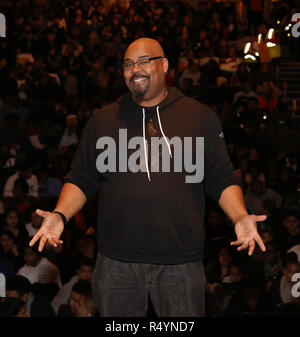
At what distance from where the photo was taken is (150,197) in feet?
9.07

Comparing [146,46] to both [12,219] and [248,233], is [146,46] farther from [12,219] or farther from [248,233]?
[12,219]

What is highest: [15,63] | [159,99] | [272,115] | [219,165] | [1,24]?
[1,24]

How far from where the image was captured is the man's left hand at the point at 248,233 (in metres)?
2.64

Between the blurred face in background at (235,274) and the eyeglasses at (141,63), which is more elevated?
the eyeglasses at (141,63)

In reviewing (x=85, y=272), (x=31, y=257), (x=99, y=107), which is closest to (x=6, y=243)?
(x=31, y=257)

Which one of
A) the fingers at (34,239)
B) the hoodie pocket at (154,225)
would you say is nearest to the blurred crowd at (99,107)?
the hoodie pocket at (154,225)

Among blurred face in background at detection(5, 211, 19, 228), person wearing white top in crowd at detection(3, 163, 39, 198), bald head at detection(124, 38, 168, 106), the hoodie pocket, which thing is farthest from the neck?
person wearing white top in crowd at detection(3, 163, 39, 198)

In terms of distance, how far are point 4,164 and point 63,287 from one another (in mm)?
3972

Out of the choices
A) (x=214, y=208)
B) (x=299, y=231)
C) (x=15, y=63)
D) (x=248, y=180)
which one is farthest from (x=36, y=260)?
(x=15, y=63)

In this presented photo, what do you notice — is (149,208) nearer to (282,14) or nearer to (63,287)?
(63,287)

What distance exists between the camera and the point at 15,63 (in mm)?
14234

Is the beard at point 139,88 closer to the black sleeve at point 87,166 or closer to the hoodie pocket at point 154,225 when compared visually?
the black sleeve at point 87,166
